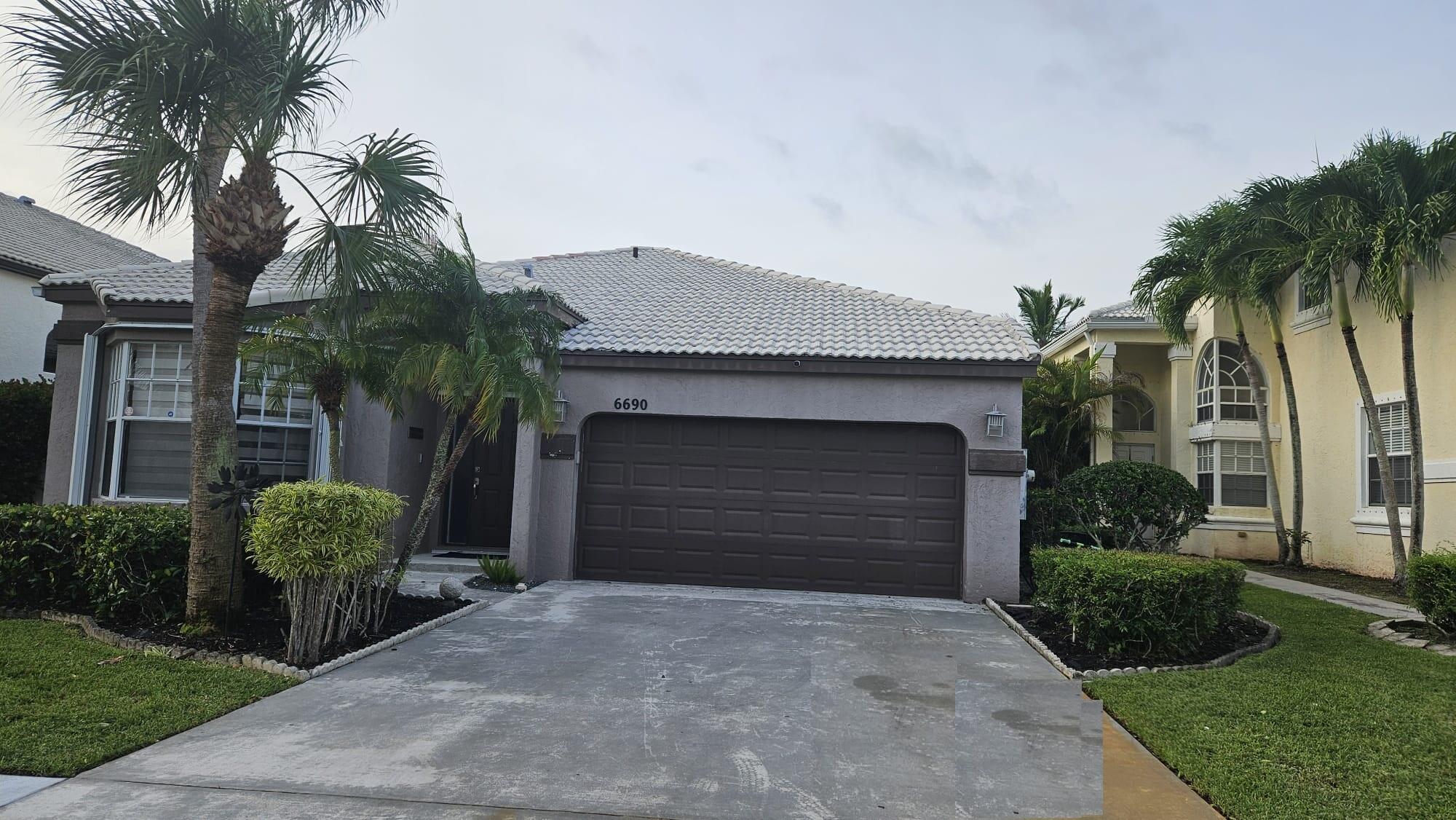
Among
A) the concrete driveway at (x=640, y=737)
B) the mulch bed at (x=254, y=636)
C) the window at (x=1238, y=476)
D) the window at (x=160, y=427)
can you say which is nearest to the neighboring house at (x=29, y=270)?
the window at (x=160, y=427)

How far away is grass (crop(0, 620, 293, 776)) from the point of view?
15.8 feet

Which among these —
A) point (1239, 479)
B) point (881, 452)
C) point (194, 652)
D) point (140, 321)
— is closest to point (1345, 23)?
point (881, 452)

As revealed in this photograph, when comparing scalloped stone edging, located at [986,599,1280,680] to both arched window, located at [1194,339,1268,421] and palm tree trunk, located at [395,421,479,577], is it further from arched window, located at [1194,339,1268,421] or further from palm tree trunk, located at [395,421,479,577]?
arched window, located at [1194,339,1268,421]

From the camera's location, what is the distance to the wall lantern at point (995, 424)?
36.0 feet

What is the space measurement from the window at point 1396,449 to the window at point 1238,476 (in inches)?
121

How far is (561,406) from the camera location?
38.1 ft

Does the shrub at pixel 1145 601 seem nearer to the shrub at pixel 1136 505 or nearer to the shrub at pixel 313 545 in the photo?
the shrub at pixel 1136 505

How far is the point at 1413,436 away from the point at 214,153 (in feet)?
45.9

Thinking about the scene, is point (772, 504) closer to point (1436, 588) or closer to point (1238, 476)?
point (1436, 588)

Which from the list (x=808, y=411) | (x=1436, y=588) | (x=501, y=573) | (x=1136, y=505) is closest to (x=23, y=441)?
(x=501, y=573)

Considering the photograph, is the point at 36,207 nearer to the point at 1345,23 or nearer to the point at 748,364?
the point at 748,364

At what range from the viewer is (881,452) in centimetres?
1147

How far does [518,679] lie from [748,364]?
18.6ft

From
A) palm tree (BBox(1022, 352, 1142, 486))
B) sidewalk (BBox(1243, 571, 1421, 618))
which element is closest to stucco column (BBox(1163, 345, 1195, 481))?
palm tree (BBox(1022, 352, 1142, 486))
